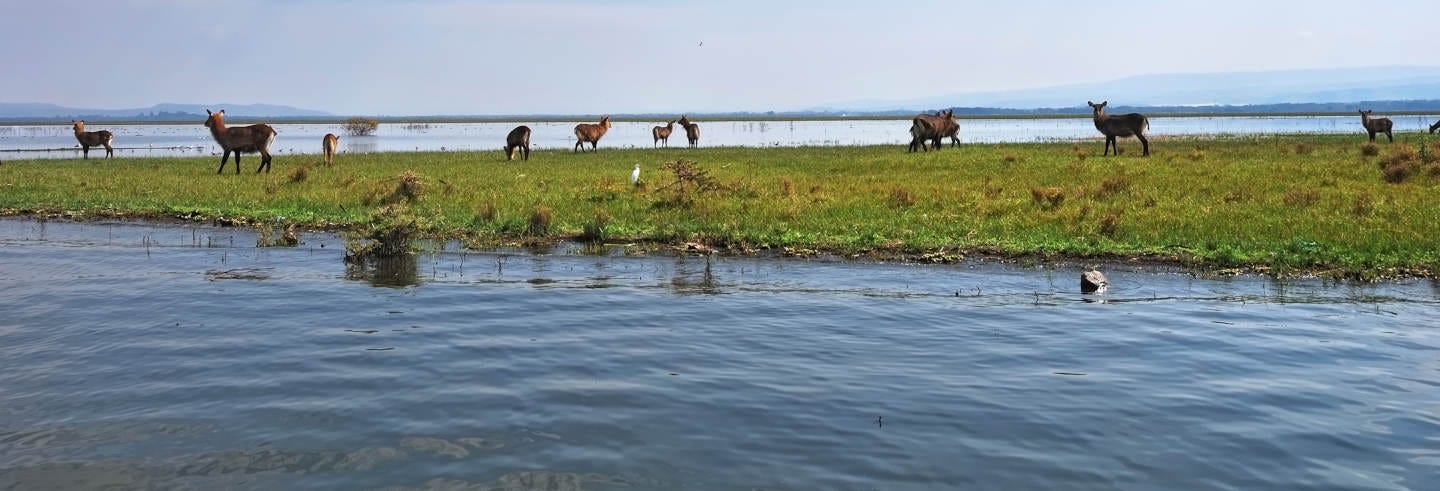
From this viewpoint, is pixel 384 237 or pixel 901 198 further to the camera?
pixel 901 198

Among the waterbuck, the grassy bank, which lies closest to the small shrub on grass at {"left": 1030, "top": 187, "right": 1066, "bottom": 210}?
the grassy bank

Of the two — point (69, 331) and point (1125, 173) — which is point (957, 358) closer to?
point (69, 331)

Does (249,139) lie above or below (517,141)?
below

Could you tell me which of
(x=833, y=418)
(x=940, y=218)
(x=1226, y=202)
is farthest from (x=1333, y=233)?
(x=833, y=418)

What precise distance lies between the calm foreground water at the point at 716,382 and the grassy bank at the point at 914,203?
185cm

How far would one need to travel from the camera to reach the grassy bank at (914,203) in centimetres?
1573

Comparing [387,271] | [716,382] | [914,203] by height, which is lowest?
[716,382]

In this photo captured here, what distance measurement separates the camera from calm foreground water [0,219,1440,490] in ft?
21.8

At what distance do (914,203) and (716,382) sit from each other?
1212 centimetres

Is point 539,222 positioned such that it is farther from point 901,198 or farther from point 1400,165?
point 1400,165

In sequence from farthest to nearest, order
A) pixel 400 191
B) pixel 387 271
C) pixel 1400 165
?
pixel 1400 165
pixel 400 191
pixel 387 271

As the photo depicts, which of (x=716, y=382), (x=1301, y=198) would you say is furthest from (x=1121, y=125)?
(x=716, y=382)

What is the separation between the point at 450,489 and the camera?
6.25 metres

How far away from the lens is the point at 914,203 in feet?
66.0
